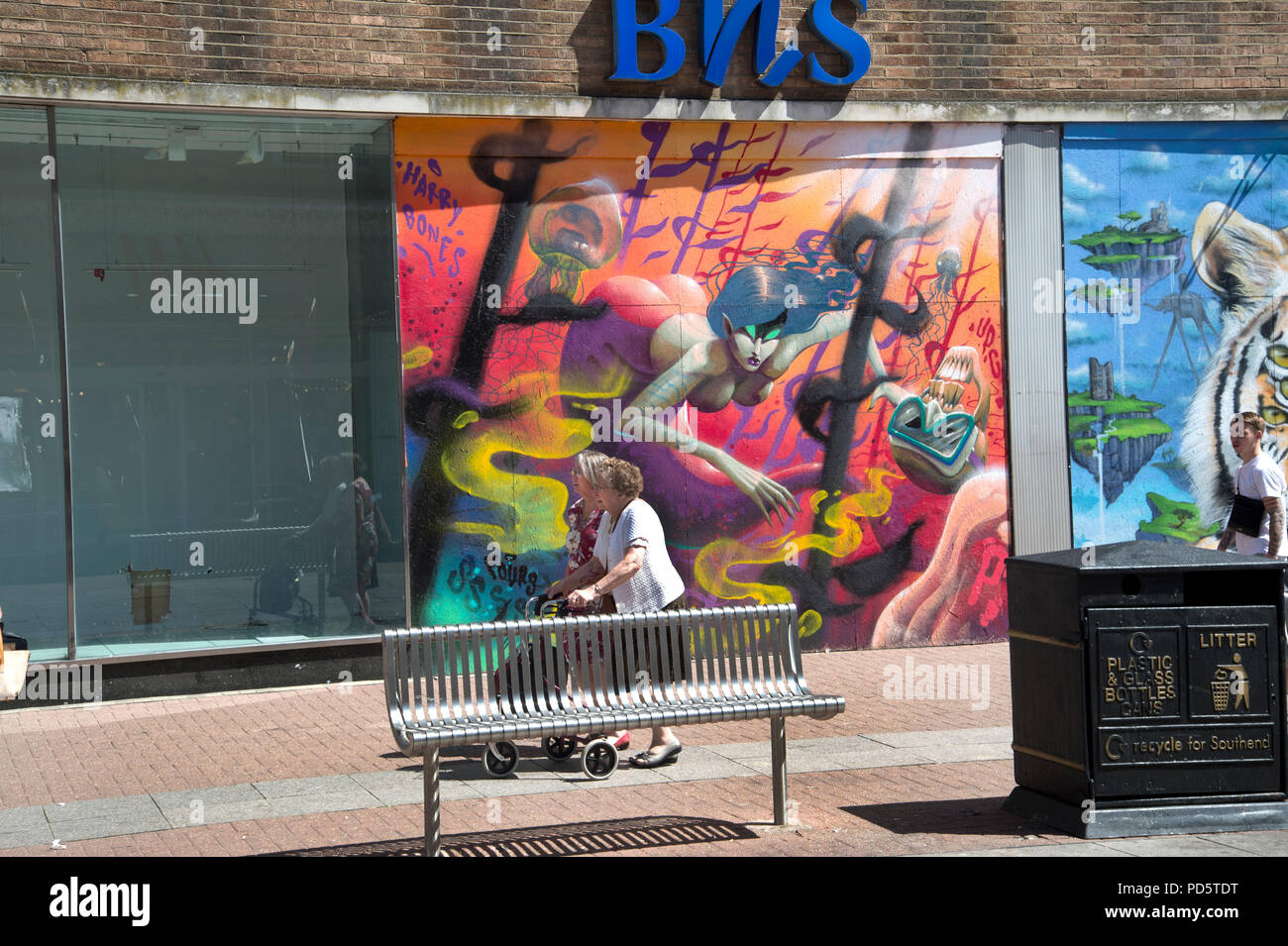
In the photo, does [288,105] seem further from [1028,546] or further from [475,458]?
[1028,546]

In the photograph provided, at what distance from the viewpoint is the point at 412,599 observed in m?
10.7

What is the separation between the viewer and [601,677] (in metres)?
6.59

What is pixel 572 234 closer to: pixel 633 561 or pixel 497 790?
pixel 633 561

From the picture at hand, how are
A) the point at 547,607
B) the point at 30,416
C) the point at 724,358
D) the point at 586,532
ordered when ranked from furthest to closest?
the point at 724,358 → the point at 30,416 → the point at 586,532 → the point at 547,607

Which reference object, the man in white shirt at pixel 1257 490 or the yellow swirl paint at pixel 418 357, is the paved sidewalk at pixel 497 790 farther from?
the yellow swirl paint at pixel 418 357

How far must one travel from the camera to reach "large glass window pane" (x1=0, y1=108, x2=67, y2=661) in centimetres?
1005

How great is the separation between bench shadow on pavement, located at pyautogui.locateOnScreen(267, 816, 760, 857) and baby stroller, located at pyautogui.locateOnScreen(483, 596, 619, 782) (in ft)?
1.59

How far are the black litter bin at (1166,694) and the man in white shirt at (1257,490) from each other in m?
3.15

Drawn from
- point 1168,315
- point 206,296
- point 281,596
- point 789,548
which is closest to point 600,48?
point 206,296

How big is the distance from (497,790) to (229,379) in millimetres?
4923

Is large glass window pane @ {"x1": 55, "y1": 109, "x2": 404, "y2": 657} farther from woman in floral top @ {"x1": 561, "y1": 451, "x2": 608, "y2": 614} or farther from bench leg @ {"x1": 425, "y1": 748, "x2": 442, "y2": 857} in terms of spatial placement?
bench leg @ {"x1": 425, "y1": 748, "x2": 442, "y2": 857}

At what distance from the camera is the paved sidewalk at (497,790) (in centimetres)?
606

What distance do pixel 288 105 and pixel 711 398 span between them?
405cm

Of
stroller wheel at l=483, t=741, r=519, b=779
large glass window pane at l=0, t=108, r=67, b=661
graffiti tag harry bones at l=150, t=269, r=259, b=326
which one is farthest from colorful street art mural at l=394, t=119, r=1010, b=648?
stroller wheel at l=483, t=741, r=519, b=779
